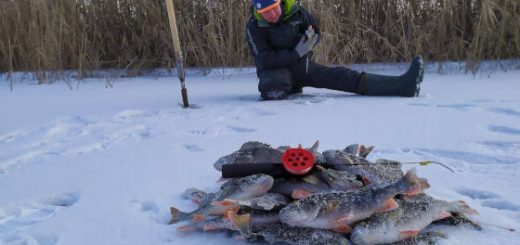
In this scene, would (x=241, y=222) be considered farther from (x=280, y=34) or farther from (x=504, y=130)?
(x=280, y=34)

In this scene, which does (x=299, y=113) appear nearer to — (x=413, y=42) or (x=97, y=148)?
(x=97, y=148)

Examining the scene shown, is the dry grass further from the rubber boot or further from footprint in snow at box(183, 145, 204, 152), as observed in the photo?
footprint in snow at box(183, 145, 204, 152)

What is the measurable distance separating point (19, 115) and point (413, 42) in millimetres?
4022

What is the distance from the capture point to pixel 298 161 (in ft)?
5.55

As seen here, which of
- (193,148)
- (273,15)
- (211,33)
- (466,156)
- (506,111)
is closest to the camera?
(466,156)

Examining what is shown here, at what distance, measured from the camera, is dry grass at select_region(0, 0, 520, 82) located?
5488 millimetres

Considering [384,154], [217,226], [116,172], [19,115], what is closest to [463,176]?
[384,154]

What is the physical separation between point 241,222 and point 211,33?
14.3ft

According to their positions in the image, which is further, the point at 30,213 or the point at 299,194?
the point at 30,213

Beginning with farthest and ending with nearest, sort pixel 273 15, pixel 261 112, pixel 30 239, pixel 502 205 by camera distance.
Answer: pixel 273 15 → pixel 261 112 → pixel 502 205 → pixel 30 239

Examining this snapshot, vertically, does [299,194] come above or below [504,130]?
above

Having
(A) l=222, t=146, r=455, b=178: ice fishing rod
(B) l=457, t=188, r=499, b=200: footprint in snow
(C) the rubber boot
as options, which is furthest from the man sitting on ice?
(A) l=222, t=146, r=455, b=178: ice fishing rod

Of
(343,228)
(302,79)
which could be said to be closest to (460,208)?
(343,228)

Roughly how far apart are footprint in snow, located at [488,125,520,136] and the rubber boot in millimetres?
1147
